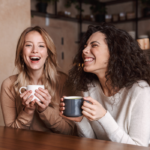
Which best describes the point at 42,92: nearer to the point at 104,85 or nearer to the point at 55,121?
the point at 55,121

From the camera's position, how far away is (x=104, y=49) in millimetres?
1294

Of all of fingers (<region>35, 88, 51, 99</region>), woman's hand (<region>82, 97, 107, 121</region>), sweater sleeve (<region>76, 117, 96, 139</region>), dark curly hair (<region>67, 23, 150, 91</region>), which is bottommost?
sweater sleeve (<region>76, 117, 96, 139</region>)

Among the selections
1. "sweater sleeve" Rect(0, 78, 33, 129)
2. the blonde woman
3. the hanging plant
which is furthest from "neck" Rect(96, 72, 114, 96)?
the hanging plant

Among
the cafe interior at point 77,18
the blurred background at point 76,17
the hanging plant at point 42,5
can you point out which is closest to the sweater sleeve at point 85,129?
the cafe interior at point 77,18

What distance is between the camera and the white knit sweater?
3.39 feet

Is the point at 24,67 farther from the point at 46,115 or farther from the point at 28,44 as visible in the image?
the point at 46,115

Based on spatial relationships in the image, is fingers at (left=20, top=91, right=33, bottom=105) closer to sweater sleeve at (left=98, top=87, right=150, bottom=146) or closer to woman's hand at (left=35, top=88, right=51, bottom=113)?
woman's hand at (left=35, top=88, right=51, bottom=113)

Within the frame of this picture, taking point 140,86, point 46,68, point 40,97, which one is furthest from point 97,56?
point 46,68

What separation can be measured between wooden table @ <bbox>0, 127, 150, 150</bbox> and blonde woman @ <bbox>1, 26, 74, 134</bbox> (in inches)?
16.1

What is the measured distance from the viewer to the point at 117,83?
1265 millimetres

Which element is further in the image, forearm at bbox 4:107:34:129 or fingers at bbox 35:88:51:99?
forearm at bbox 4:107:34:129

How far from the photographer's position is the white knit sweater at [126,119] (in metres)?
1.03

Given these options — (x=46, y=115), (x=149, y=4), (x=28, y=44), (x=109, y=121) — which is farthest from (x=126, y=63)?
(x=149, y=4)

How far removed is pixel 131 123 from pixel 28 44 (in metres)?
0.91
